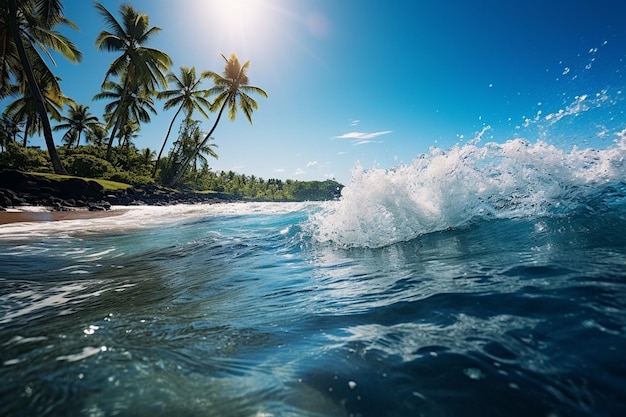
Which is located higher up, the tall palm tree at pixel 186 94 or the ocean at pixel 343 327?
the tall palm tree at pixel 186 94

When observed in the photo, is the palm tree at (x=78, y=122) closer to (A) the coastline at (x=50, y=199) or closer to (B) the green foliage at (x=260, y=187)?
(B) the green foliage at (x=260, y=187)

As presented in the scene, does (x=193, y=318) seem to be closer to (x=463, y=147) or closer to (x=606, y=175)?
(x=463, y=147)

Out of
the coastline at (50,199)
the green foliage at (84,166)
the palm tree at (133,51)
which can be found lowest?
the coastline at (50,199)

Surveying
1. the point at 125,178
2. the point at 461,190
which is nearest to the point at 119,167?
the point at 125,178

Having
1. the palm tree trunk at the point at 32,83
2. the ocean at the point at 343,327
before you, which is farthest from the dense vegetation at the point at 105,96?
the ocean at the point at 343,327

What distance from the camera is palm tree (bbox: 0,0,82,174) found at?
15479 millimetres

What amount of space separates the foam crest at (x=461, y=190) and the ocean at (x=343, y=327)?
1.08ft

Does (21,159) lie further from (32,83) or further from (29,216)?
(29,216)

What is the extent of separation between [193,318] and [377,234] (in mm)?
3899

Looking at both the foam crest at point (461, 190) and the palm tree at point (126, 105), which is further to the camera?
the palm tree at point (126, 105)

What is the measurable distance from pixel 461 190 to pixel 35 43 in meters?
23.6

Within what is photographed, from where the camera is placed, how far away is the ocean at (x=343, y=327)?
4.18 ft

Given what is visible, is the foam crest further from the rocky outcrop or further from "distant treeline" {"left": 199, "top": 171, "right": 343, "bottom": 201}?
"distant treeline" {"left": 199, "top": 171, "right": 343, "bottom": 201}

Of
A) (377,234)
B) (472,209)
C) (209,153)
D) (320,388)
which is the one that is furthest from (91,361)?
(209,153)
